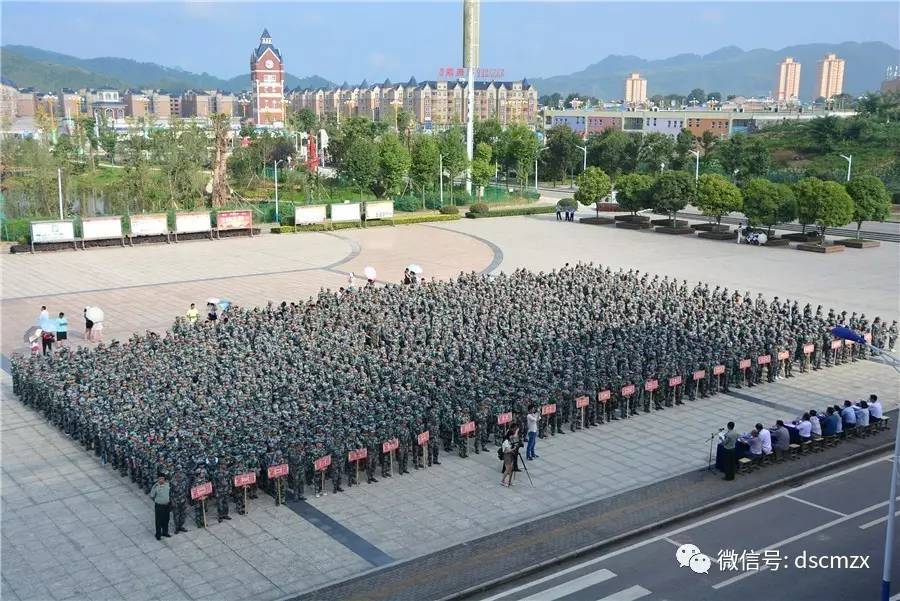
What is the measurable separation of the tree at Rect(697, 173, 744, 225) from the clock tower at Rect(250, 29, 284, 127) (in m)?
121

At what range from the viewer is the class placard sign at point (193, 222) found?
41094 mm

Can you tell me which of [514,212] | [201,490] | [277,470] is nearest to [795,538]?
[277,470]

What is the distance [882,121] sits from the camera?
8650 cm

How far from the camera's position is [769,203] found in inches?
1583

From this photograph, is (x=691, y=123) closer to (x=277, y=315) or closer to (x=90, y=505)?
(x=277, y=315)

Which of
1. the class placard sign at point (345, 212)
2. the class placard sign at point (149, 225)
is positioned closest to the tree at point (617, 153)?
the class placard sign at point (345, 212)

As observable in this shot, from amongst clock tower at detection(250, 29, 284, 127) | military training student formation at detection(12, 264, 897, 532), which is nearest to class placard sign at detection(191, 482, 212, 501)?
military training student formation at detection(12, 264, 897, 532)

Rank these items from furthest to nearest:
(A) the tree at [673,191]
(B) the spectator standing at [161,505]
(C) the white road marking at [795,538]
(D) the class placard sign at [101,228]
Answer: (A) the tree at [673,191] < (D) the class placard sign at [101,228] < (B) the spectator standing at [161,505] < (C) the white road marking at [795,538]

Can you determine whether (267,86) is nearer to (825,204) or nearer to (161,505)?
(825,204)

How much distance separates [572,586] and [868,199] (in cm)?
3413

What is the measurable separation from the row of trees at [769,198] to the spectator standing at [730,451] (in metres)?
26.8

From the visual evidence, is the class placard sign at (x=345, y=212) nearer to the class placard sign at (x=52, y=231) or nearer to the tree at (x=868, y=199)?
the class placard sign at (x=52, y=231)

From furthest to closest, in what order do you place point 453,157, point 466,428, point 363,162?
point 453,157, point 363,162, point 466,428

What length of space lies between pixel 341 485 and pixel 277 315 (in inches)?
339
